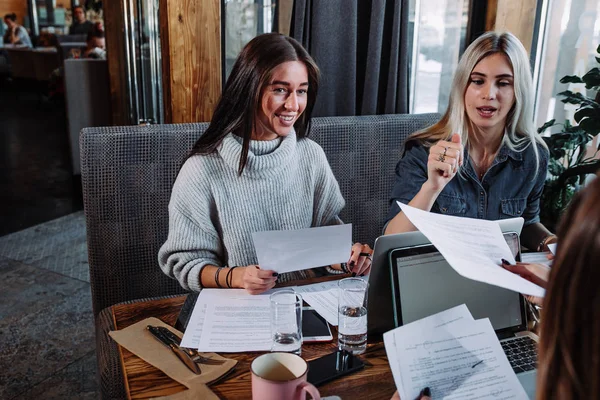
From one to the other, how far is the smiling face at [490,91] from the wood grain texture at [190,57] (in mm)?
998

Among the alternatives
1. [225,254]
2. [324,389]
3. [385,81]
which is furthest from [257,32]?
[324,389]

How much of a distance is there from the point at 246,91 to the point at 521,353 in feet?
3.09

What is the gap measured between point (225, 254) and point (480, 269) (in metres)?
0.90

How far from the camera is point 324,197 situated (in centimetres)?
173

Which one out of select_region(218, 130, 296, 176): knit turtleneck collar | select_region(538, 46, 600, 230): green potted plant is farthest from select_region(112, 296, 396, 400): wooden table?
select_region(538, 46, 600, 230): green potted plant

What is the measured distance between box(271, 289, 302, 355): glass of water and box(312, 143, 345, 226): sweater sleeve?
693mm

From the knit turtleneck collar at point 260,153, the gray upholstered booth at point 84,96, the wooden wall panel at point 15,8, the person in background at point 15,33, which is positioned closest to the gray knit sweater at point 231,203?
the knit turtleneck collar at point 260,153

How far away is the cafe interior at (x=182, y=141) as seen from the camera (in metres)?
1.62

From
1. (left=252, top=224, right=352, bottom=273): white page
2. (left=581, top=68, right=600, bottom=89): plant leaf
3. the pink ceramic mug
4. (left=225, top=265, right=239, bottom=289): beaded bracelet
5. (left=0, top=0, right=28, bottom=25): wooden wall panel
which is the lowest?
(left=225, top=265, right=239, bottom=289): beaded bracelet

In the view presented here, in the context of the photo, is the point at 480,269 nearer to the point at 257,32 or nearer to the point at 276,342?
the point at 276,342

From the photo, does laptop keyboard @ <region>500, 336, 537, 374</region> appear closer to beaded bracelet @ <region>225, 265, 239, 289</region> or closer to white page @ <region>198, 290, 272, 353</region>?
white page @ <region>198, 290, 272, 353</region>

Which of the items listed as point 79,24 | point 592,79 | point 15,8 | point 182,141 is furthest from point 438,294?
point 15,8

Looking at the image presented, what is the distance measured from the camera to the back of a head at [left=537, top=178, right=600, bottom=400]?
46 centimetres

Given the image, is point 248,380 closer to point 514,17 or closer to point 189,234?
point 189,234
